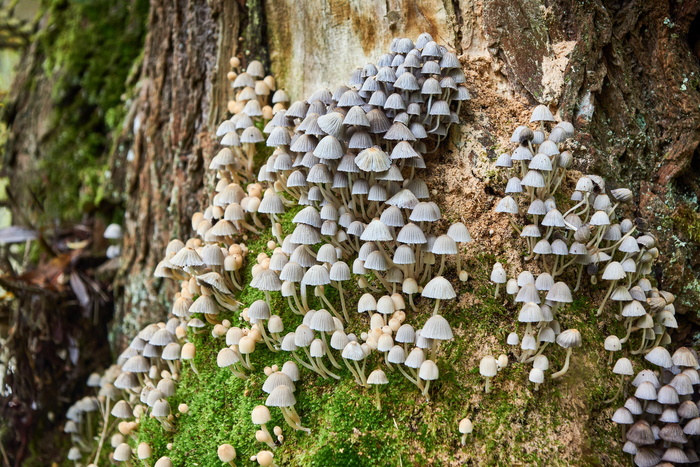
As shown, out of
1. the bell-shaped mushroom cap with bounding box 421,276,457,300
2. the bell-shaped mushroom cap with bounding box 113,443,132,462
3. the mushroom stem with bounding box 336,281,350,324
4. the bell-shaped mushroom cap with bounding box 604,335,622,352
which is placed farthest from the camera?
the bell-shaped mushroom cap with bounding box 113,443,132,462

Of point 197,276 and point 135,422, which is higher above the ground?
point 197,276

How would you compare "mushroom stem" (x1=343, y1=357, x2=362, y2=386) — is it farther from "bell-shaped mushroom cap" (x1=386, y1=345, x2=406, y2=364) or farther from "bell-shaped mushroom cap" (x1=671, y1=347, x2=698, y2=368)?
"bell-shaped mushroom cap" (x1=671, y1=347, x2=698, y2=368)

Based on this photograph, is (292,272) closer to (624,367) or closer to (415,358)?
(415,358)

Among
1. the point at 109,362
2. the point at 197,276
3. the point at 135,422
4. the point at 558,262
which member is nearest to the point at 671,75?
the point at 558,262

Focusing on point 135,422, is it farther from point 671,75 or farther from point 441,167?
point 671,75

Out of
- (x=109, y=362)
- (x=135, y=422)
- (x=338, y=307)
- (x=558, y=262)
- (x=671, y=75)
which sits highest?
(x=671, y=75)

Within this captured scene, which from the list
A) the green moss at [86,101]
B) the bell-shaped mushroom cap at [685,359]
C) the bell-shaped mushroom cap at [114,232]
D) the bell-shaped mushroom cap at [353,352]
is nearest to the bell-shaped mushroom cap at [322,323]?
the bell-shaped mushroom cap at [353,352]

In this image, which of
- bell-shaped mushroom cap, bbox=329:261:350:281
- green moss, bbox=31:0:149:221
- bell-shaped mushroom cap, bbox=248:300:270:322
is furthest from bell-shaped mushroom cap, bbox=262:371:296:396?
green moss, bbox=31:0:149:221
